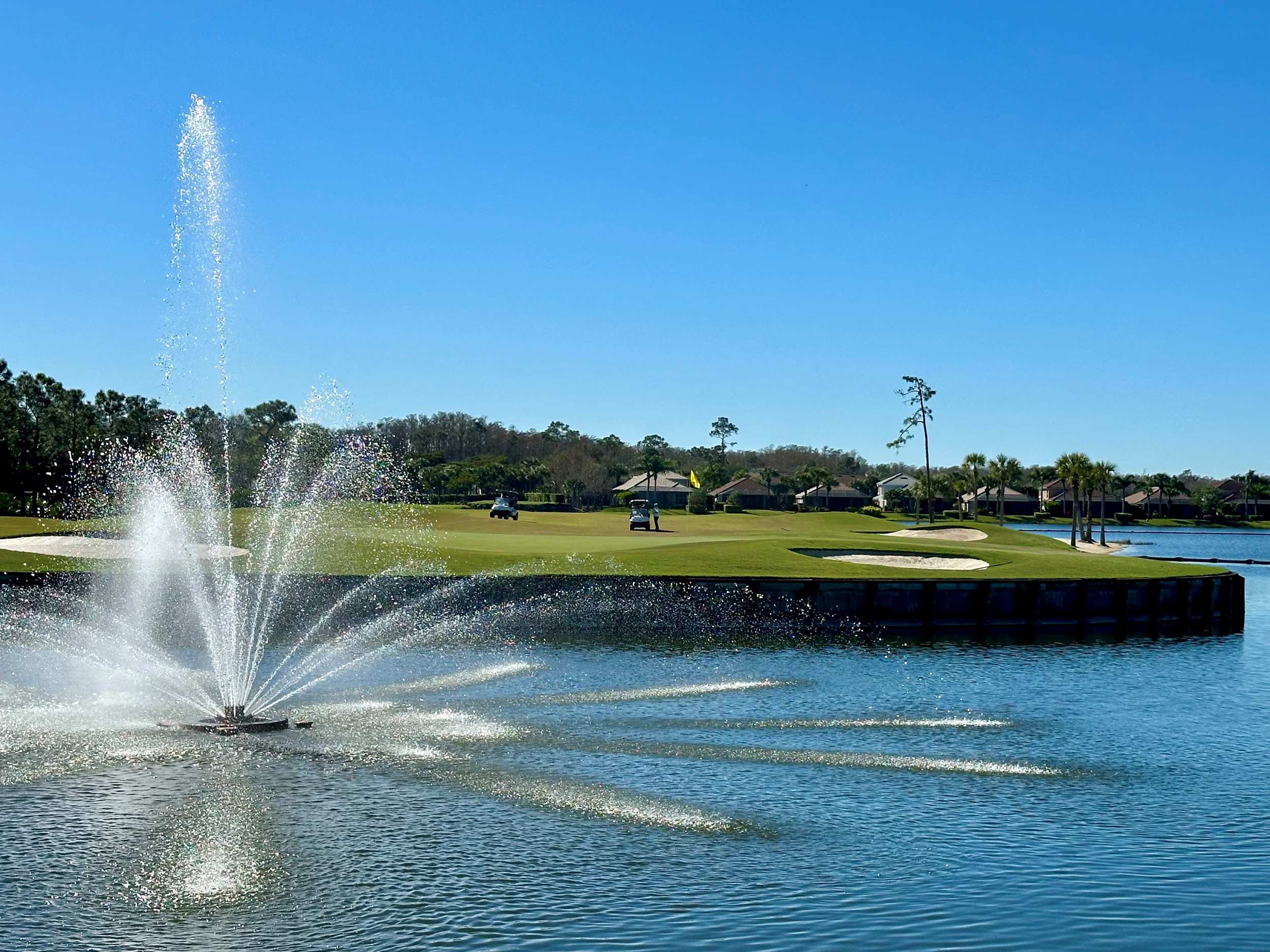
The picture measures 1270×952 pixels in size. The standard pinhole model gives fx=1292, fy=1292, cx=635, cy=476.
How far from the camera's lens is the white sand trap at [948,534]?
281 ft

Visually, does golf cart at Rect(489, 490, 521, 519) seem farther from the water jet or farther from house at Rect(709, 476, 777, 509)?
house at Rect(709, 476, 777, 509)

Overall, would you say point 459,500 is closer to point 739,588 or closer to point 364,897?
point 739,588

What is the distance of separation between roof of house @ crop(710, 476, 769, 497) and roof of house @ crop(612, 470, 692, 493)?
5044mm

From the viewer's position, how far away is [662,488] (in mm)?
188250

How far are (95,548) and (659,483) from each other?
142 m

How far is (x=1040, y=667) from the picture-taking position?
3694 centimetres

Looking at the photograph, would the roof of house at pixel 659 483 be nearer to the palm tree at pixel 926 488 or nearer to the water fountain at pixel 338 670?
the palm tree at pixel 926 488

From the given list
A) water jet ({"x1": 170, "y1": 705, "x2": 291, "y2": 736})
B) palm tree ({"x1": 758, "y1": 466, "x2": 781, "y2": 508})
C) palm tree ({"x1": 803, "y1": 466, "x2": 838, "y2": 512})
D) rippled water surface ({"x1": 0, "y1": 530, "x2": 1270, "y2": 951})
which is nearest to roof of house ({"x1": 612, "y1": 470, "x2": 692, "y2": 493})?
palm tree ({"x1": 758, "y1": 466, "x2": 781, "y2": 508})

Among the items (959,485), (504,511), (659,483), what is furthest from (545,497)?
(504,511)

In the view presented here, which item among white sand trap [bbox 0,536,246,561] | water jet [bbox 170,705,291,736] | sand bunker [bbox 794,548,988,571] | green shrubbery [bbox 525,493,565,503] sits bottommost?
water jet [bbox 170,705,291,736]

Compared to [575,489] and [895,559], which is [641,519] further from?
[575,489]

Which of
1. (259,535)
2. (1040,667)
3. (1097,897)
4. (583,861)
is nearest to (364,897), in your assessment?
(583,861)

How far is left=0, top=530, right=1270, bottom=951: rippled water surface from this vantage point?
555 inches

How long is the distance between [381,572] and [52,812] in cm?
2850
